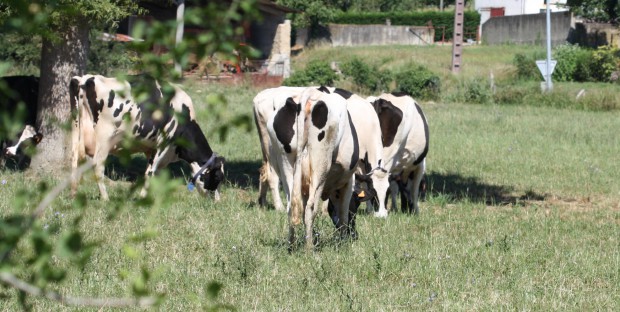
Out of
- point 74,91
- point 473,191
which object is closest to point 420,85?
point 473,191

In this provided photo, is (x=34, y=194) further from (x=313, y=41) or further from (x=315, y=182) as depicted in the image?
(x=313, y=41)

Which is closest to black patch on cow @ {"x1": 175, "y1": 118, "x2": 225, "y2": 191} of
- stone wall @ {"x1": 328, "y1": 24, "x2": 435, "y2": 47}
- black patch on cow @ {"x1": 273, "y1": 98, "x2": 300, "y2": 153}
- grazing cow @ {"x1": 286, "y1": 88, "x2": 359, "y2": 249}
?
black patch on cow @ {"x1": 273, "y1": 98, "x2": 300, "y2": 153}

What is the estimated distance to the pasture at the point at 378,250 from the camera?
7.74 m

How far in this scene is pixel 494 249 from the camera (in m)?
10.0

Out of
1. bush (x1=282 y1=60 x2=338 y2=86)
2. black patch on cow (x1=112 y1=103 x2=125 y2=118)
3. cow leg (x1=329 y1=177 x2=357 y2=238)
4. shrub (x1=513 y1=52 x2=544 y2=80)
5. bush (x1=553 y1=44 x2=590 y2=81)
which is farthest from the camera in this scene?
bush (x1=553 y1=44 x2=590 y2=81)

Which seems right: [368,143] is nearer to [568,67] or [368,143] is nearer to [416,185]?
[416,185]

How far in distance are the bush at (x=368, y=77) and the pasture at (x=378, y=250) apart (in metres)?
18.8

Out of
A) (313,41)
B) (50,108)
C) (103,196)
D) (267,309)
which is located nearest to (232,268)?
(267,309)

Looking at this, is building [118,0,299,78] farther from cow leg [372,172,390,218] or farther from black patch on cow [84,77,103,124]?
cow leg [372,172,390,218]

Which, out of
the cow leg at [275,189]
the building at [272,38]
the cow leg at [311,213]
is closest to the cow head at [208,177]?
the cow leg at [275,189]

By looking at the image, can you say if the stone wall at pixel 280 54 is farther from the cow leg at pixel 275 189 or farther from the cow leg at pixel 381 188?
the cow leg at pixel 381 188

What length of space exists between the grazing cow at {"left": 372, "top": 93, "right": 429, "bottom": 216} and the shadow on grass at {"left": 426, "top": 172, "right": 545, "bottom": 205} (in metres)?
0.93

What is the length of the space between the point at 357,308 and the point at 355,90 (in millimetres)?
28904

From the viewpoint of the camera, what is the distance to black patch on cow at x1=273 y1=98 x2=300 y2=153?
383 inches
